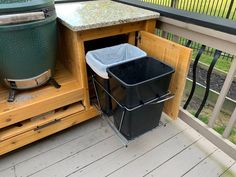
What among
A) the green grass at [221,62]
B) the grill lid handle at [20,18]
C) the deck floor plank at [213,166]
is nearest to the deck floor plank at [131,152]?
the deck floor plank at [213,166]

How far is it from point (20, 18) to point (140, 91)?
2.59ft

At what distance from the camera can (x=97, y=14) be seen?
1.51 meters

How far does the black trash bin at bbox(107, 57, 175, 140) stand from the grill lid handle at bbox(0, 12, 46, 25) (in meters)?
0.52

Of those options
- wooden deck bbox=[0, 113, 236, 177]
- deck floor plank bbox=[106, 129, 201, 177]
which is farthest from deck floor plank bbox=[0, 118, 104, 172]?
deck floor plank bbox=[106, 129, 201, 177]

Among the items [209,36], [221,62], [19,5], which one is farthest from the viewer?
[221,62]

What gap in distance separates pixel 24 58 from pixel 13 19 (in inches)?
9.7

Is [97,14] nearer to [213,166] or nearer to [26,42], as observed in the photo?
[26,42]

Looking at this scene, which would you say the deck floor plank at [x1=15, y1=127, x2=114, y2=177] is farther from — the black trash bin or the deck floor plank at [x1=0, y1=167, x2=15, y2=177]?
the black trash bin

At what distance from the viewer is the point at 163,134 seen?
1705 mm

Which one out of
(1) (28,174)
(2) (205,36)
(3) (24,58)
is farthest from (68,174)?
(2) (205,36)

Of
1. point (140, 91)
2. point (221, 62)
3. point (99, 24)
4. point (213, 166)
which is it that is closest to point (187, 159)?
point (213, 166)

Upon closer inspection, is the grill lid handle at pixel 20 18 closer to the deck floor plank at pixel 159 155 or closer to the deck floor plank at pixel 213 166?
the deck floor plank at pixel 159 155

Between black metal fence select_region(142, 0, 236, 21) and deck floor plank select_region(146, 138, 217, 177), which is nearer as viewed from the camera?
deck floor plank select_region(146, 138, 217, 177)

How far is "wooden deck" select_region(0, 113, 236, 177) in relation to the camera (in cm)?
141
